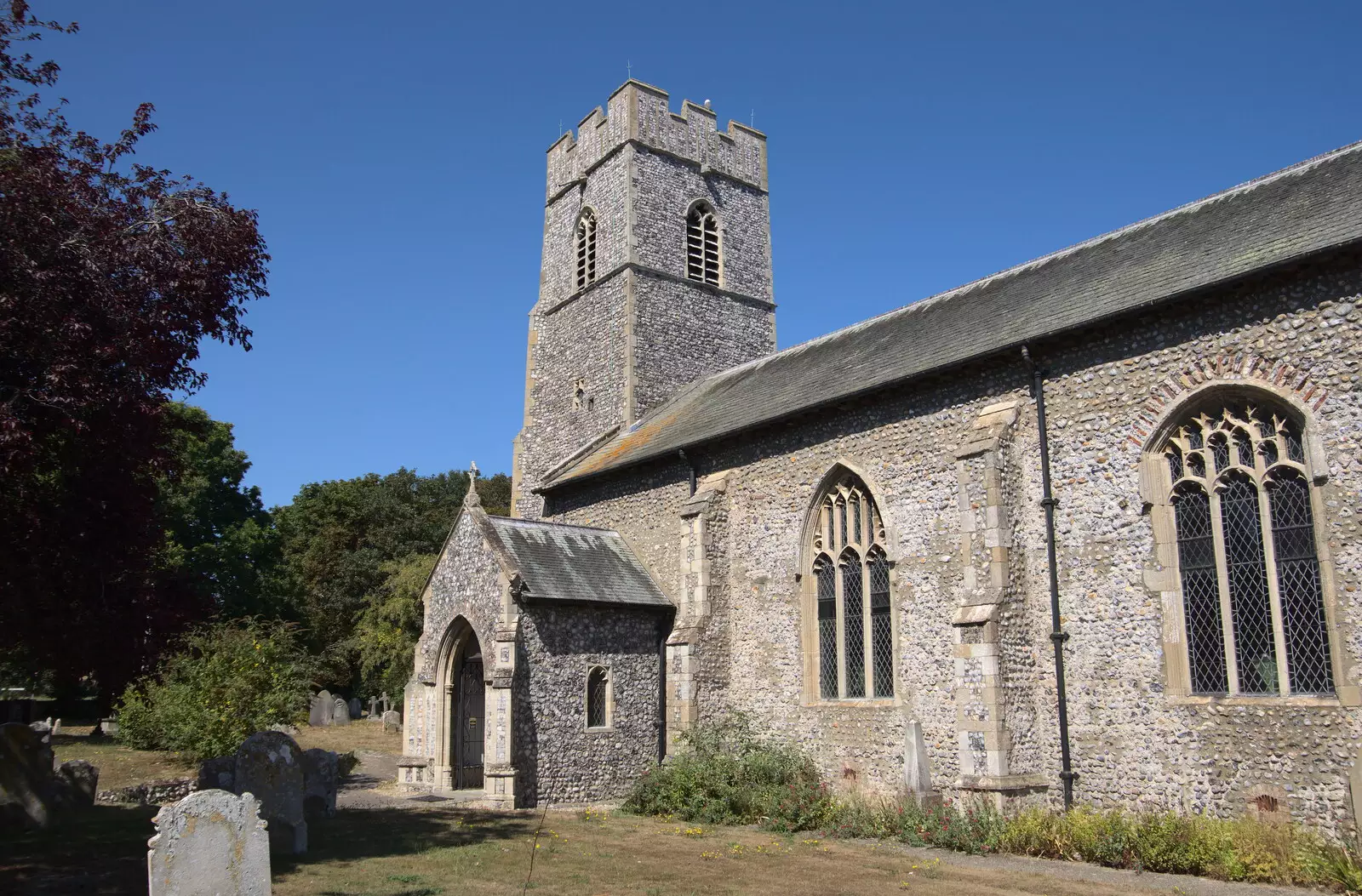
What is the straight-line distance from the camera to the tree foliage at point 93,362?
32.0 feet

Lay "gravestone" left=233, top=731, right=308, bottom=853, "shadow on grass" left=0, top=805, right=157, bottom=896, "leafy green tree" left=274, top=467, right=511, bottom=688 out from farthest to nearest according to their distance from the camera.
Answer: "leafy green tree" left=274, top=467, right=511, bottom=688
"gravestone" left=233, top=731, right=308, bottom=853
"shadow on grass" left=0, top=805, right=157, bottom=896

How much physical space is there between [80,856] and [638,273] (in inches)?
790

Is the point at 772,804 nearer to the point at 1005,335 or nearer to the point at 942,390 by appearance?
the point at 942,390

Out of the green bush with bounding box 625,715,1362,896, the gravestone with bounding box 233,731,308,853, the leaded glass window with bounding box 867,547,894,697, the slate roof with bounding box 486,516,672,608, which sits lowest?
the green bush with bounding box 625,715,1362,896

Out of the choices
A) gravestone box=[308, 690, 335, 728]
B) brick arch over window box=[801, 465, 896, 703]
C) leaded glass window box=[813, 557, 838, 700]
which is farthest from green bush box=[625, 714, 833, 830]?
gravestone box=[308, 690, 335, 728]

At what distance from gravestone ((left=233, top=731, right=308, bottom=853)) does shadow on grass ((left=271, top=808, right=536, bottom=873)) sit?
0.24m

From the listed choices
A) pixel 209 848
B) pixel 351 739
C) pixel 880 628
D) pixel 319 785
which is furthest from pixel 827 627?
pixel 351 739

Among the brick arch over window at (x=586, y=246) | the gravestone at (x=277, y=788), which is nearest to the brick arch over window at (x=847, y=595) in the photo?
the gravestone at (x=277, y=788)

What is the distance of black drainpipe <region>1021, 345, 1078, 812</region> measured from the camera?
13.7 meters

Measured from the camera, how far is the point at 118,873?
1098cm

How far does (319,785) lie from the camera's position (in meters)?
16.6

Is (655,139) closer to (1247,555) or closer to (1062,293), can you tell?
(1062,293)

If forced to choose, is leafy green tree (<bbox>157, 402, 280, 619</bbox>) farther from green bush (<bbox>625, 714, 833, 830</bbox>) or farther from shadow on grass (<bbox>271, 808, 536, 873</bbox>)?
green bush (<bbox>625, 714, 833, 830</bbox>)

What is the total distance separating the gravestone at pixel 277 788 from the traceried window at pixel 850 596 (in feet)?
28.6
